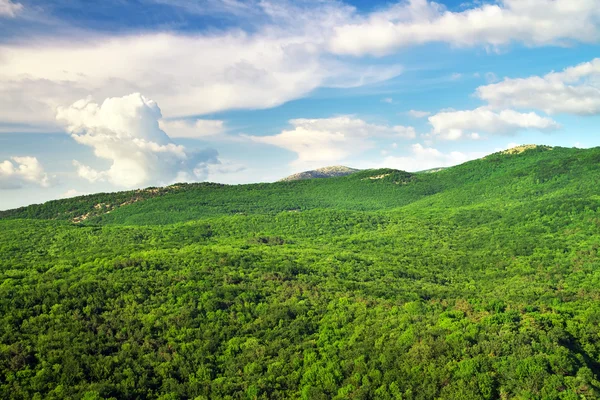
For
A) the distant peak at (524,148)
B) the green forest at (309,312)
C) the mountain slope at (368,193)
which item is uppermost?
the distant peak at (524,148)

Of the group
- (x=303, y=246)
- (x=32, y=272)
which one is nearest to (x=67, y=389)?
(x=32, y=272)

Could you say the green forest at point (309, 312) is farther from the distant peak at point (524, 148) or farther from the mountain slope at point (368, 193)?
the distant peak at point (524, 148)

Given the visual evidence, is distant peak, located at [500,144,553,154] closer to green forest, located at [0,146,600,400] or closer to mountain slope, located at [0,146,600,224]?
mountain slope, located at [0,146,600,224]

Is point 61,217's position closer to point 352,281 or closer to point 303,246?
point 303,246

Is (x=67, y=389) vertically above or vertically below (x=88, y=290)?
below

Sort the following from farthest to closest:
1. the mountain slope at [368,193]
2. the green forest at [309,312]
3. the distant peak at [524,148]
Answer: the distant peak at [524,148] < the mountain slope at [368,193] < the green forest at [309,312]

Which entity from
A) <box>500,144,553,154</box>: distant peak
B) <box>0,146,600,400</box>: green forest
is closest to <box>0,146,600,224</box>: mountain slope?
<box>500,144,553,154</box>: distant peak

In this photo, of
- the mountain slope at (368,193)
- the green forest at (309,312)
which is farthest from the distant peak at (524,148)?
the green forest at (309,312)

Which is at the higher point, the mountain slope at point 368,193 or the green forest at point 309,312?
the mountain slope at point 368,193
